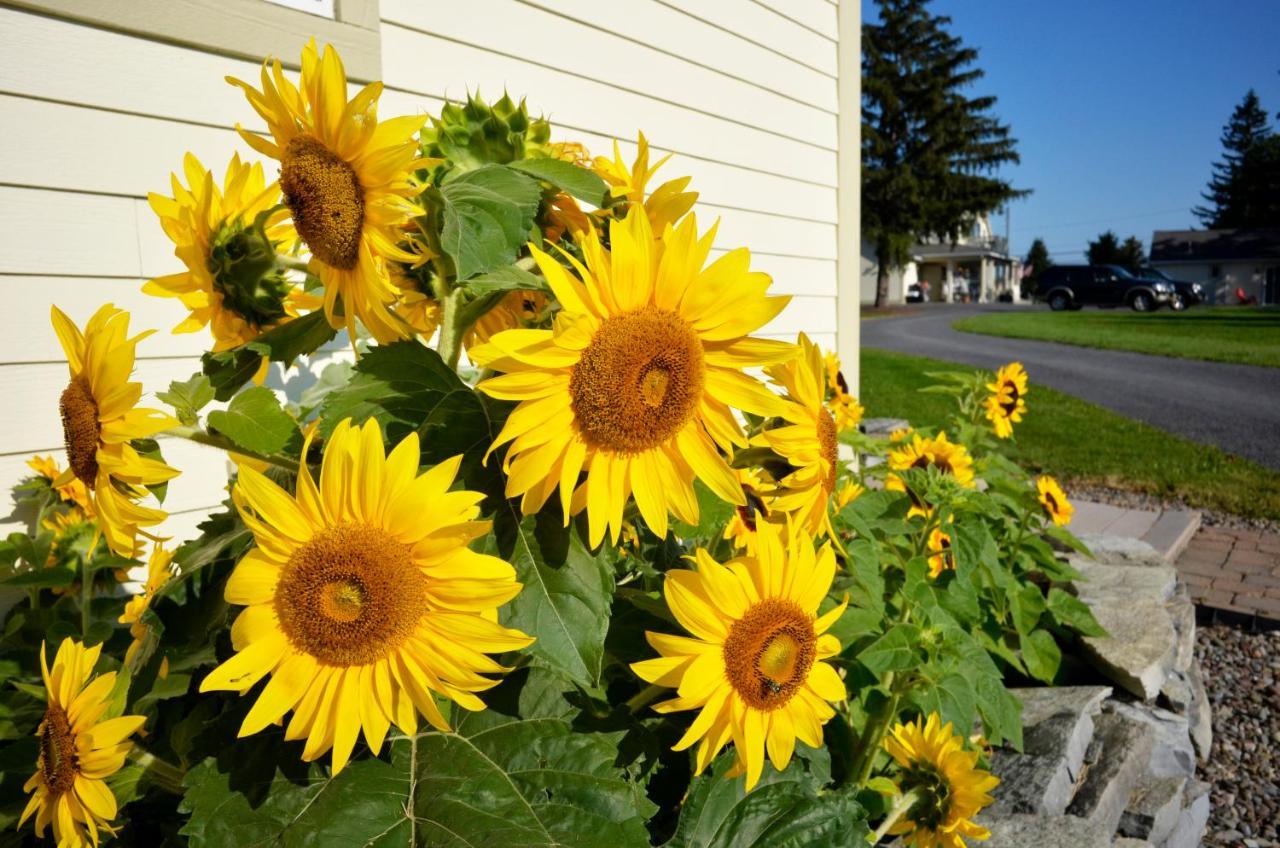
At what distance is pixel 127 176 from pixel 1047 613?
354 cm

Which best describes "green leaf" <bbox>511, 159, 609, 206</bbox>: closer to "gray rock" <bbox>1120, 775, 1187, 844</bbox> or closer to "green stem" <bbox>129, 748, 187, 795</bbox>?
"green stem" <bbox>129, 748, 187, 795</bbox>

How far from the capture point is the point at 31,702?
1.35 metres

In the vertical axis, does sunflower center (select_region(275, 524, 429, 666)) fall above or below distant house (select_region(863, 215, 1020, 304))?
below

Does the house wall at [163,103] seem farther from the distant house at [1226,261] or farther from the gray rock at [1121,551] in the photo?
the distant house at [1226,261]

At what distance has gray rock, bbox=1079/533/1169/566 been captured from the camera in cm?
474

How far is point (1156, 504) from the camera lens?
712 cm

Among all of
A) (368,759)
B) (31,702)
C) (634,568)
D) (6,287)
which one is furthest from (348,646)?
(6,287)

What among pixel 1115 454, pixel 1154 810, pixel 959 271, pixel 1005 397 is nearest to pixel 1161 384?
pixel 1115 454

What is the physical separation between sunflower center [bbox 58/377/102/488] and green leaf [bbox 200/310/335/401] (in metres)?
0.12

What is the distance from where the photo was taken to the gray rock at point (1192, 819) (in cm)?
282

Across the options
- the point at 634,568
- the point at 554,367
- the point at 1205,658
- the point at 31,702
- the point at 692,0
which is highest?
the point at 692,0

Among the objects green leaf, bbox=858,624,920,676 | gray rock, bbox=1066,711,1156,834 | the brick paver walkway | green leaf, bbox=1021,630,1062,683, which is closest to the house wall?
green leaf, bbox=858,624,920,676

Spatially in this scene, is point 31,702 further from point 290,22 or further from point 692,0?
point 692,0

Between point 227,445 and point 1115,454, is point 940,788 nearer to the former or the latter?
point 227,445
